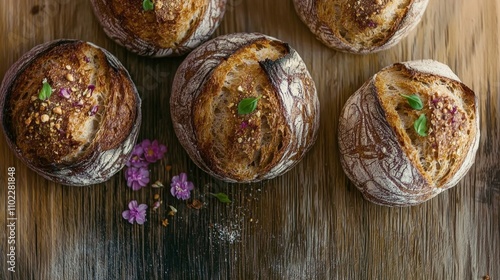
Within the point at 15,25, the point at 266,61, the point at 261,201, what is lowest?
the point at 261,201

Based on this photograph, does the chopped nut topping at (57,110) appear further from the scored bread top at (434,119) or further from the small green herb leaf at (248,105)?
the scored bread top at (434,119)

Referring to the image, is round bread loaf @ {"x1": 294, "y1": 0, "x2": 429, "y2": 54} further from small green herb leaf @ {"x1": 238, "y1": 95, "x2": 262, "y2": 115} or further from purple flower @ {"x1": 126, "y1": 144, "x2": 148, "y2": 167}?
purple flower @ {"x1": 126, "y1": 144, "x2": 148, "y2": 167}

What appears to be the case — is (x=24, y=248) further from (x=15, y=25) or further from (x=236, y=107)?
(x=236, y=107)

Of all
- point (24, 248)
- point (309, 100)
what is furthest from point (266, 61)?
point (24, 248)

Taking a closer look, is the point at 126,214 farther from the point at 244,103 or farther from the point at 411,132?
the point at 411,132

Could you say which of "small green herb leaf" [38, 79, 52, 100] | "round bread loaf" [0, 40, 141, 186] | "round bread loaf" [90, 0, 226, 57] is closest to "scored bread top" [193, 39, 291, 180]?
"round bread loaf" [90, 0, 226, 57]
